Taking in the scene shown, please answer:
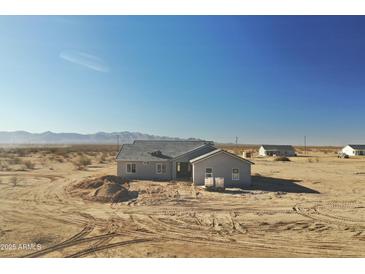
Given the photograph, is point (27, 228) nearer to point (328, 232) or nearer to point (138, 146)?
point (328, 232)

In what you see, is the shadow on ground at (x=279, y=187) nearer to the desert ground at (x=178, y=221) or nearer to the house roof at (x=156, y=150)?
the desert ground at (x=178, y=221)

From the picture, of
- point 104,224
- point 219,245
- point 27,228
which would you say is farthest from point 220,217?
point 27,228

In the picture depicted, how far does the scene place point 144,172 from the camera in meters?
29.9

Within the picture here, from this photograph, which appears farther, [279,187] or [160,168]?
[160,168]

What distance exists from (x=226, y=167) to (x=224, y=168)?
188 mm

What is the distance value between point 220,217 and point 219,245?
13.9ft

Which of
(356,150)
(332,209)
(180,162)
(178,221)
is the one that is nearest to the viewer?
(178,221)

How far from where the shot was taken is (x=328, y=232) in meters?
14.1

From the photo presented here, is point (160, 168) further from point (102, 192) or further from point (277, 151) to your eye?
point (277, 151)

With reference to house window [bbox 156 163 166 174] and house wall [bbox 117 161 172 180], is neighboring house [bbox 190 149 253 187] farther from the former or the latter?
house window [bbox 156 163 166 174]

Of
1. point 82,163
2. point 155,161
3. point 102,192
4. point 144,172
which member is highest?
point 155,161

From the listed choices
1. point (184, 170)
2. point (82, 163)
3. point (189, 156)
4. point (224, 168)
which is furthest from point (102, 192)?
point (82, 163)

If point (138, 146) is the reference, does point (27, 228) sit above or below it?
below

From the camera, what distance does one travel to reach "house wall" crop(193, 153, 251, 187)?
26156 millimetres
